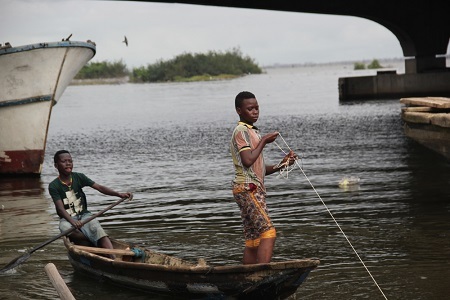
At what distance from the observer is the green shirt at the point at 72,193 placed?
10.7 meters

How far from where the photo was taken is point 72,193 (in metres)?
10.8

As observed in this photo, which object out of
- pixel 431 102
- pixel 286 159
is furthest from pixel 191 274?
pixel 431 102

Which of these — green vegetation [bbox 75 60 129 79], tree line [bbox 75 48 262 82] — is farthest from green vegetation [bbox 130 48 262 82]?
green vegetation [bbox 75 60 129 79]

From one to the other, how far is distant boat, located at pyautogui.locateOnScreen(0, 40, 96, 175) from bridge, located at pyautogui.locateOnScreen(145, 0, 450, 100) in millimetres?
24588

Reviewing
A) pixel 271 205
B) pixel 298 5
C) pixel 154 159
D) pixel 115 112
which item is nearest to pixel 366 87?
pixel 298 5

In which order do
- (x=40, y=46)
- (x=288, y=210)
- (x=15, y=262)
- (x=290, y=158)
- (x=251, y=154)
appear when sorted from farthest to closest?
(x=40, y=46), (x=288, y=210), (x=15, y=262), (x=290, y=158), (x=251, y=154)

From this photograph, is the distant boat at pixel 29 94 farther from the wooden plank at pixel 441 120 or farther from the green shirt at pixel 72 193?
the green shirt at pixel 72 193

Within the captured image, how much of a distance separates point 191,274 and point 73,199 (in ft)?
8.62

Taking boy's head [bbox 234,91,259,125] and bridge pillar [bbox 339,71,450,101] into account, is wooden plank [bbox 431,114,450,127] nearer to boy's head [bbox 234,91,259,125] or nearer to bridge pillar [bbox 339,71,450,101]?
boy's head [bbox 234,91,259,125]

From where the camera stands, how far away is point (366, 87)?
50438 millimetres

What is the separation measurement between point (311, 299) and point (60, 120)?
38916 millimetres

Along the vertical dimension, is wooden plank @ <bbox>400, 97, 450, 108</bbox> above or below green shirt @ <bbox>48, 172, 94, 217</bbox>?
above

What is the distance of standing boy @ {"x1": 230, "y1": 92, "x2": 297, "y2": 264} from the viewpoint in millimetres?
8555

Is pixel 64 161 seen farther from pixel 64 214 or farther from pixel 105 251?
pixel 105 251
